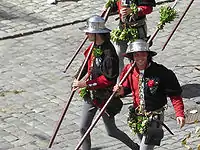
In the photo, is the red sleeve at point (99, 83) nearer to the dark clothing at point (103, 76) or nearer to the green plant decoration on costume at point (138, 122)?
the dark clothing at point (103, 76)

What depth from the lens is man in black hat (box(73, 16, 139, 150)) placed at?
8672 millimetres

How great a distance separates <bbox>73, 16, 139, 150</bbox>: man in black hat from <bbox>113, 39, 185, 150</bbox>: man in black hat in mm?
553

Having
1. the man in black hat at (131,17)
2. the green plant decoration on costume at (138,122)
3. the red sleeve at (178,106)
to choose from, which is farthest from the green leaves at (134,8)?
the red sleeve at (178,106)

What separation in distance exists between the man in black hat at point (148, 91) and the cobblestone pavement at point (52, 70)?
5.02 ft

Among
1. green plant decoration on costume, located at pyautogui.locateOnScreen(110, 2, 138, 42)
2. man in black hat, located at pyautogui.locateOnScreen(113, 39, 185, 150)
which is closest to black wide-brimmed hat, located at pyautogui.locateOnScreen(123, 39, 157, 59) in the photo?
man in black hat, located at pyautogui.locateOnScreen(113, 39, 185, 150)

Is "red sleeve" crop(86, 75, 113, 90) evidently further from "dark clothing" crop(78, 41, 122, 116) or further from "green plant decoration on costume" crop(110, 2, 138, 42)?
"green plant decoration on costume" crop(110, 2, 138, 42)

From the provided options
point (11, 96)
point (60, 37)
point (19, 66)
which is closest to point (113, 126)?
point (11, 96)

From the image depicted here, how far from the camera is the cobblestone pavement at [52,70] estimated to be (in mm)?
9992

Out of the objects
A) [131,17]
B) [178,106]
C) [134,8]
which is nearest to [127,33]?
[131,17]

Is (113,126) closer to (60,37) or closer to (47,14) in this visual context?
(60,37)

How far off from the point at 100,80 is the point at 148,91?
0.93 metres

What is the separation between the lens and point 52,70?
12.6m

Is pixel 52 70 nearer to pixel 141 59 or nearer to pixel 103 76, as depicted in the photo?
pixel 103 76

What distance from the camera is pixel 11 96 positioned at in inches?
452
